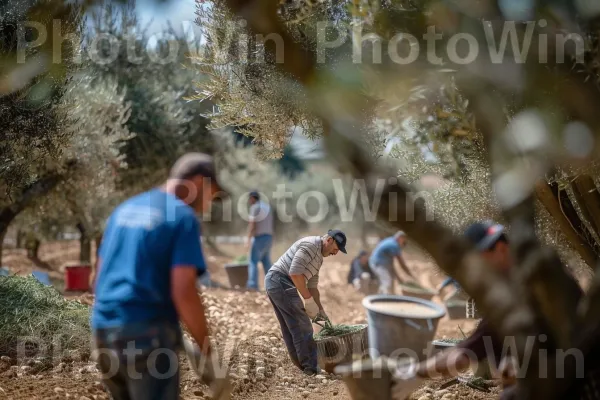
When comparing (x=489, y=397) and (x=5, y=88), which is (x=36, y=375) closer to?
(x=5, y=88)

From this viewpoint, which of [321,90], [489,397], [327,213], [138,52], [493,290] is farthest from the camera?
[327,213]

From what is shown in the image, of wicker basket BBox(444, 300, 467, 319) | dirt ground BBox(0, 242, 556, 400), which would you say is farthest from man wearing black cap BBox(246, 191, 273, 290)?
wicker basket BBox(444, 300, 467, 319)

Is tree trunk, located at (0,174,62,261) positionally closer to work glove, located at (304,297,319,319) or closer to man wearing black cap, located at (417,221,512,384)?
work glove, located at (304,297,319,319)

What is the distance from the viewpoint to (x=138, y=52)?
17.6 metres

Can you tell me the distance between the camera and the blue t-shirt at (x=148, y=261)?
11.7 feet

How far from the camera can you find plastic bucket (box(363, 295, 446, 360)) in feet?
24.7

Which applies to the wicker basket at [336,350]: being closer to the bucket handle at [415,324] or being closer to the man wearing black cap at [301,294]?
the man wearing black cap at [301,294]

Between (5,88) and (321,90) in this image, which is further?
(5,88)

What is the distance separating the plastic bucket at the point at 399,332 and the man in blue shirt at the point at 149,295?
411cm

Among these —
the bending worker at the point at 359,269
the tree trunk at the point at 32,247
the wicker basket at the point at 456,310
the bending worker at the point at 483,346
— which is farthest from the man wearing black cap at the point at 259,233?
the tree trunk at the point at 32,247

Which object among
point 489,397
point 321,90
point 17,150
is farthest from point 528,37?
point 17,150

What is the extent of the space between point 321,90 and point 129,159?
48.1 ft

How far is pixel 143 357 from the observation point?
3.58 metres

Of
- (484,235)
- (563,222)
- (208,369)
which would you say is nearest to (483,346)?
(484,235)
